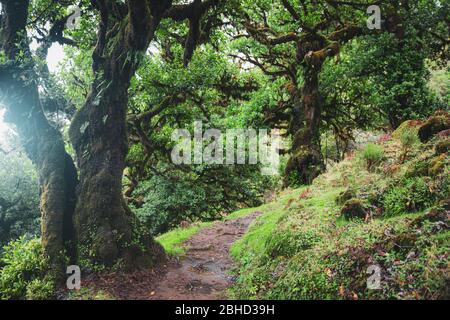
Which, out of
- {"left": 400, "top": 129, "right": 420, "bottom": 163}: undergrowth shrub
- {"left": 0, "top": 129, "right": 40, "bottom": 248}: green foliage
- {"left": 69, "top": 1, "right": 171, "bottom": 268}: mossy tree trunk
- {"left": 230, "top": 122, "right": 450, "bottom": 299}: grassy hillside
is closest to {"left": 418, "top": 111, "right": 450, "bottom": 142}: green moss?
{"left": 230, "top": 122, "right": 450, "bottom": 299}: grassy hillside

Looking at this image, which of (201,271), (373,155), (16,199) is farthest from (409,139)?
(16,199)

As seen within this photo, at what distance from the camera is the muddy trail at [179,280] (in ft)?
24.6

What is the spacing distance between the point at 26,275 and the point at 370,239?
707 centimetres

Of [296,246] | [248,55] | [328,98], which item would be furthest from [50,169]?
[328,98]

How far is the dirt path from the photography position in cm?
773

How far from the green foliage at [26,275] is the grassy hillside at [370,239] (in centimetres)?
404

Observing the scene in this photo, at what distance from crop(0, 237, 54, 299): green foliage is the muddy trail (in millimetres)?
886

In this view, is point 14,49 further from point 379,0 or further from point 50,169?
point 379,0

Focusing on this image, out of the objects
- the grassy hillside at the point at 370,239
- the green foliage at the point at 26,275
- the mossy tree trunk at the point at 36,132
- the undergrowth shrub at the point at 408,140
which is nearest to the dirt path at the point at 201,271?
the grassy hillside at the point at 370,239

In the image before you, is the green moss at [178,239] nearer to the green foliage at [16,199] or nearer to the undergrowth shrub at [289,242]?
the undergrowth shrub at [289,242]

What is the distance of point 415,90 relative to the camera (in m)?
13.0

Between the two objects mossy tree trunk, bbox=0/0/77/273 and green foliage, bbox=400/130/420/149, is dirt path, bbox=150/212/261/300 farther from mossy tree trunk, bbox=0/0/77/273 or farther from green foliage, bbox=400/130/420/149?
green foliage, bbox=400/130/420/149

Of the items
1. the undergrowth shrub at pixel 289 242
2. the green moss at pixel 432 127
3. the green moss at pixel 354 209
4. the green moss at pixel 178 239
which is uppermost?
the green moss at pixel 432 127

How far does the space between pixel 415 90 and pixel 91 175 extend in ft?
38.4
